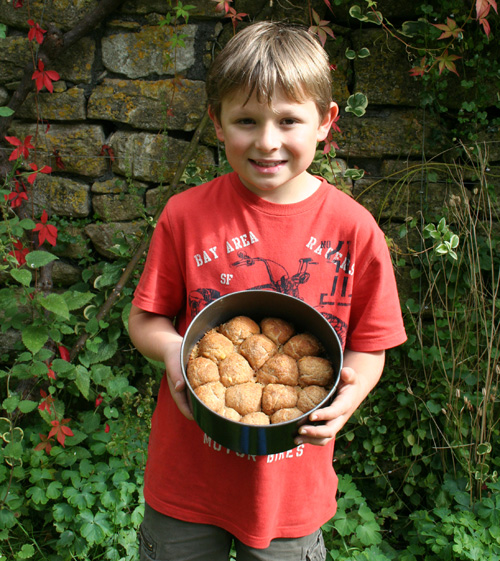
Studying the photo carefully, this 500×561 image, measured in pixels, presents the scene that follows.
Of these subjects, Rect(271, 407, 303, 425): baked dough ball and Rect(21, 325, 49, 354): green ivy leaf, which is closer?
Rect(271, 407, 303, 425): baked dough ball

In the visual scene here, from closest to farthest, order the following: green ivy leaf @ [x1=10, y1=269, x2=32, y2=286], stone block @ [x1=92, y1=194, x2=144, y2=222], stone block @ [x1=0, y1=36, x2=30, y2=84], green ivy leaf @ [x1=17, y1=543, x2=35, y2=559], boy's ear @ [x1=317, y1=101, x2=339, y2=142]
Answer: boy's ear @ [x1=317, y1=101, x2=339, y2=142]
green ivy leaf @ [x1=10, y1=269, x2=32, y2=286]
green ivy leaf @ [x1=17, y1=543, x2=35, y2=559]
stone block @ [x1=0, y1=36, x2=30, y2=84]
stone block @ [x1=92, y1=194, x2=144, y2=222]

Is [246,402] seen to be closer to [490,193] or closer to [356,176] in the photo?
[356,176]

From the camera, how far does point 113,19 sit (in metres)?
2.40

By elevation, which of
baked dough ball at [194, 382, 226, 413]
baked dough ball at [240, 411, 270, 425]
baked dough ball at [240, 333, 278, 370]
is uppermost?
baked dough ball at [240, 333, 278, 370]

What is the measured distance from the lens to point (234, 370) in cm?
114

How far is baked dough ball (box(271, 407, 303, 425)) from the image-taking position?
105cm

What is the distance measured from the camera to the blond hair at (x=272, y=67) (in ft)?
3.91

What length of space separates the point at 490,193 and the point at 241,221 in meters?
1.71

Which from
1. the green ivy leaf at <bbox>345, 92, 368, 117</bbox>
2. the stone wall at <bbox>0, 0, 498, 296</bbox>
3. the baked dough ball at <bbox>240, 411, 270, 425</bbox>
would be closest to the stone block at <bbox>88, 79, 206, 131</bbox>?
the stone wall at <bbox>0, 0, 498, 296</bbox>

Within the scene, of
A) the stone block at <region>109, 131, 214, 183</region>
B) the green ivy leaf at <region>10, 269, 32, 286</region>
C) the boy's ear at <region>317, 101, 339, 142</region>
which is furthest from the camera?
the stone block at <region>109, 131, 214, 183</region>

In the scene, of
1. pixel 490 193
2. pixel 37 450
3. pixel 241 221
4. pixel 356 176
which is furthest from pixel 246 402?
pixel 490 193

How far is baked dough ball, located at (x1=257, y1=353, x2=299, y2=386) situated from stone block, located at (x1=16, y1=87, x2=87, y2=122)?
195 cm

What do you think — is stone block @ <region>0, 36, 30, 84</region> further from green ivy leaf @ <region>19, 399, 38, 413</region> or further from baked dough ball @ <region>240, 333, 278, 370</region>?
baked dough ball @ <region>240, 333, 278, 370</region>

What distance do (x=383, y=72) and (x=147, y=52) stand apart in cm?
118
